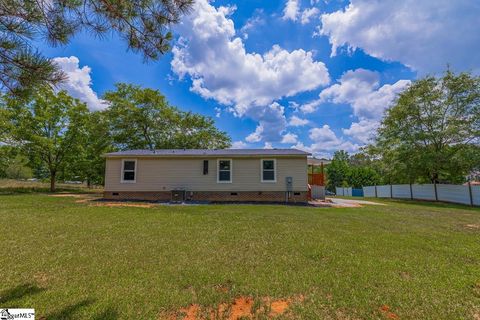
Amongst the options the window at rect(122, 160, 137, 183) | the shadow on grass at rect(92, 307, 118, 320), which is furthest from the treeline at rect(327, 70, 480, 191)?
the shadow on grass at rect(92, 307, 118, 320)

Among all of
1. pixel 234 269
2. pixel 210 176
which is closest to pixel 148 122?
pixel 210 176

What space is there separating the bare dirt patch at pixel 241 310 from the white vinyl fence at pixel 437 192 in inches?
748

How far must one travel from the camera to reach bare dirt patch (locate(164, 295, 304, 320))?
2539 millimetres

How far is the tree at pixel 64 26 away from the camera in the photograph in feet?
9.05

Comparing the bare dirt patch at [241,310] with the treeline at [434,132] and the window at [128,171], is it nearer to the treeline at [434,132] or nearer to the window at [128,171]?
the window at [128,171]

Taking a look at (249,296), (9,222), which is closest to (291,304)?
(249,296)

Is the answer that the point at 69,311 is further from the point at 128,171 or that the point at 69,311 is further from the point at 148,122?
the point at 148,122

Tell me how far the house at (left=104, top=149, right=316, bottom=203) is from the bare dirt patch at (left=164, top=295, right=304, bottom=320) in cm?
1044

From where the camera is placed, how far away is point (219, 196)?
13.4m

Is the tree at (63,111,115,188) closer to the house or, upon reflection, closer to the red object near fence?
the house

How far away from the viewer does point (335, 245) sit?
5.07m

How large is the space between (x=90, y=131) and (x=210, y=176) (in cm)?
1474

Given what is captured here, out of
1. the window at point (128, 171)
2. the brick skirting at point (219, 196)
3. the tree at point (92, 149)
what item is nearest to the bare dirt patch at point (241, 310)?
the brick skirting at point (219, 196)

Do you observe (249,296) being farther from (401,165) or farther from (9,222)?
(401,165)
